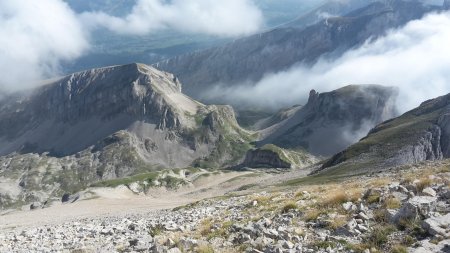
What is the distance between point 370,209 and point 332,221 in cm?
258

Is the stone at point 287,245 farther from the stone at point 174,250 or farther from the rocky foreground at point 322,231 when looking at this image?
the stone at point 174,250

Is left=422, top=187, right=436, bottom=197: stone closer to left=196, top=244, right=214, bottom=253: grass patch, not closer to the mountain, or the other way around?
left=196, top=244, right=214, bottom=253: grass patch

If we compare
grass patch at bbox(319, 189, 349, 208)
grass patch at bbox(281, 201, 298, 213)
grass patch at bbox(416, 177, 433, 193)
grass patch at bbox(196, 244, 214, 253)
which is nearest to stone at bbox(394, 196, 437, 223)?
grass patch at bbox(416, 177, 433, 193)

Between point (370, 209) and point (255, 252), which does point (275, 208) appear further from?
A: point (255, 252)

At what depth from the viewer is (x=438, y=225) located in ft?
67.7

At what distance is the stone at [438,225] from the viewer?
20.0 meters

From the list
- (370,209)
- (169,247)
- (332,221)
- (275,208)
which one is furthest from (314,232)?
(275,208)

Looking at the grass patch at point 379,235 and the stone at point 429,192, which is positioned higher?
the stone at point 429,192

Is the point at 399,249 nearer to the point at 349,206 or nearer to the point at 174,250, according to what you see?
the point at 349,206

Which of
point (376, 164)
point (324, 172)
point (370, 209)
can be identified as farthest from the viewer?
point (324, 172)

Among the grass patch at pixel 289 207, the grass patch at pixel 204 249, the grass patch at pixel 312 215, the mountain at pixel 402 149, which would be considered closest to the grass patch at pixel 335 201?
the grass patch at pixel 312 215

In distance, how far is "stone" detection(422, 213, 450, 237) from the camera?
20.0 meters

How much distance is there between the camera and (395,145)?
171375mm

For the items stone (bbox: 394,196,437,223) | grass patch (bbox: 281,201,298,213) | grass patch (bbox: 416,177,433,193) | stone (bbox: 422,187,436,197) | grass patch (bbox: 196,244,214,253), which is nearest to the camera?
stone (bbox: 394,196,437,223)
